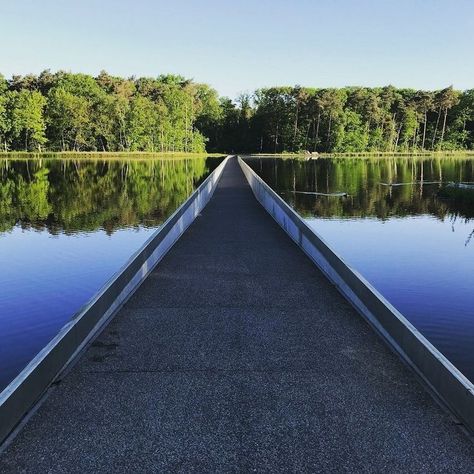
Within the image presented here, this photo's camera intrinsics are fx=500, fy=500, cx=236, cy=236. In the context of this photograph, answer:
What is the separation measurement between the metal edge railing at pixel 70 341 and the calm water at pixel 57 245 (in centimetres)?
134

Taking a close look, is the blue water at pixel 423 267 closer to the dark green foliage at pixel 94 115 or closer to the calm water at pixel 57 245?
the calm water at pixel 57 245

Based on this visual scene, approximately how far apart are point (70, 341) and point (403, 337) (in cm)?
336

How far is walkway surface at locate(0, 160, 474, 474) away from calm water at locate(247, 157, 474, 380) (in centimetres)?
201

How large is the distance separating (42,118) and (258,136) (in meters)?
47.3

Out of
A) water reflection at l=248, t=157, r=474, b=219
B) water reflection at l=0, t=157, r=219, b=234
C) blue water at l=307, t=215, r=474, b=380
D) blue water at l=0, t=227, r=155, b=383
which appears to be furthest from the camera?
water reflection at l=248, t=157, r=474, b=219

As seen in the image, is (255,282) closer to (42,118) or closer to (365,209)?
(365,209)

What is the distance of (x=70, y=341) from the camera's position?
196 inches

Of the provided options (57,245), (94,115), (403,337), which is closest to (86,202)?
(57,245)

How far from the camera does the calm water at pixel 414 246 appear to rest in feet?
26.8

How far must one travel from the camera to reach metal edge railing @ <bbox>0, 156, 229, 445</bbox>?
12.5ft

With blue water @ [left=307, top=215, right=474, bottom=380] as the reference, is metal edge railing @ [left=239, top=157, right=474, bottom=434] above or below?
above

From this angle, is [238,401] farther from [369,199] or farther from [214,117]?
[214,117]

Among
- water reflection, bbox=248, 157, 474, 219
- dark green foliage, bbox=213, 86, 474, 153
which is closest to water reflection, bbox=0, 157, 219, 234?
water reflection, bbox=248, 157, 474, 219

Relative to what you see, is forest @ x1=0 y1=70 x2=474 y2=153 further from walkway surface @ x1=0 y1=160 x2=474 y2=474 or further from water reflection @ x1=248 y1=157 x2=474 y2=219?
walkway surface @ x1=0 y1=160 x2=474 y2=474
